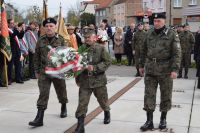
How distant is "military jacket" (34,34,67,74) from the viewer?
736 cm

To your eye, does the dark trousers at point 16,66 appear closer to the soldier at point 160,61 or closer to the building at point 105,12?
the soldier at point 160,61

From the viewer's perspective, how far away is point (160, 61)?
6.93 meters

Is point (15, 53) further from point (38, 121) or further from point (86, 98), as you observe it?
point (86, 98)

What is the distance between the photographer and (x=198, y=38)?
14.1 metres

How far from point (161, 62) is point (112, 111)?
2051 millimetres

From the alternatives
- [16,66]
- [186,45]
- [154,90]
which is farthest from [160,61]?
[186,45]

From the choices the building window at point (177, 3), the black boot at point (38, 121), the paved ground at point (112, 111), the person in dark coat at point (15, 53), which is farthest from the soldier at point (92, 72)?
the building window at point (177, 3)

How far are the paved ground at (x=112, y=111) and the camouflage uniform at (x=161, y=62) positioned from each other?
57 centimetres

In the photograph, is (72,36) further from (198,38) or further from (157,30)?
(157,30)

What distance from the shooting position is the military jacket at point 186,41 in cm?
1407

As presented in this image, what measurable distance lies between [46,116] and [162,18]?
9.49 ft

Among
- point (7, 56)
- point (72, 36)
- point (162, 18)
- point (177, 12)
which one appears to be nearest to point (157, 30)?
point (162, 18)

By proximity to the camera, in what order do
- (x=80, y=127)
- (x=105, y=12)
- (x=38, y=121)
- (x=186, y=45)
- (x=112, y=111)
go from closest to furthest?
(x=80, y=127)
(x=38, y=121)
(x=112, y=111)
(x=186, y=45)
(x=105, y=12)

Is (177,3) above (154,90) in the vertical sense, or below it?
above
